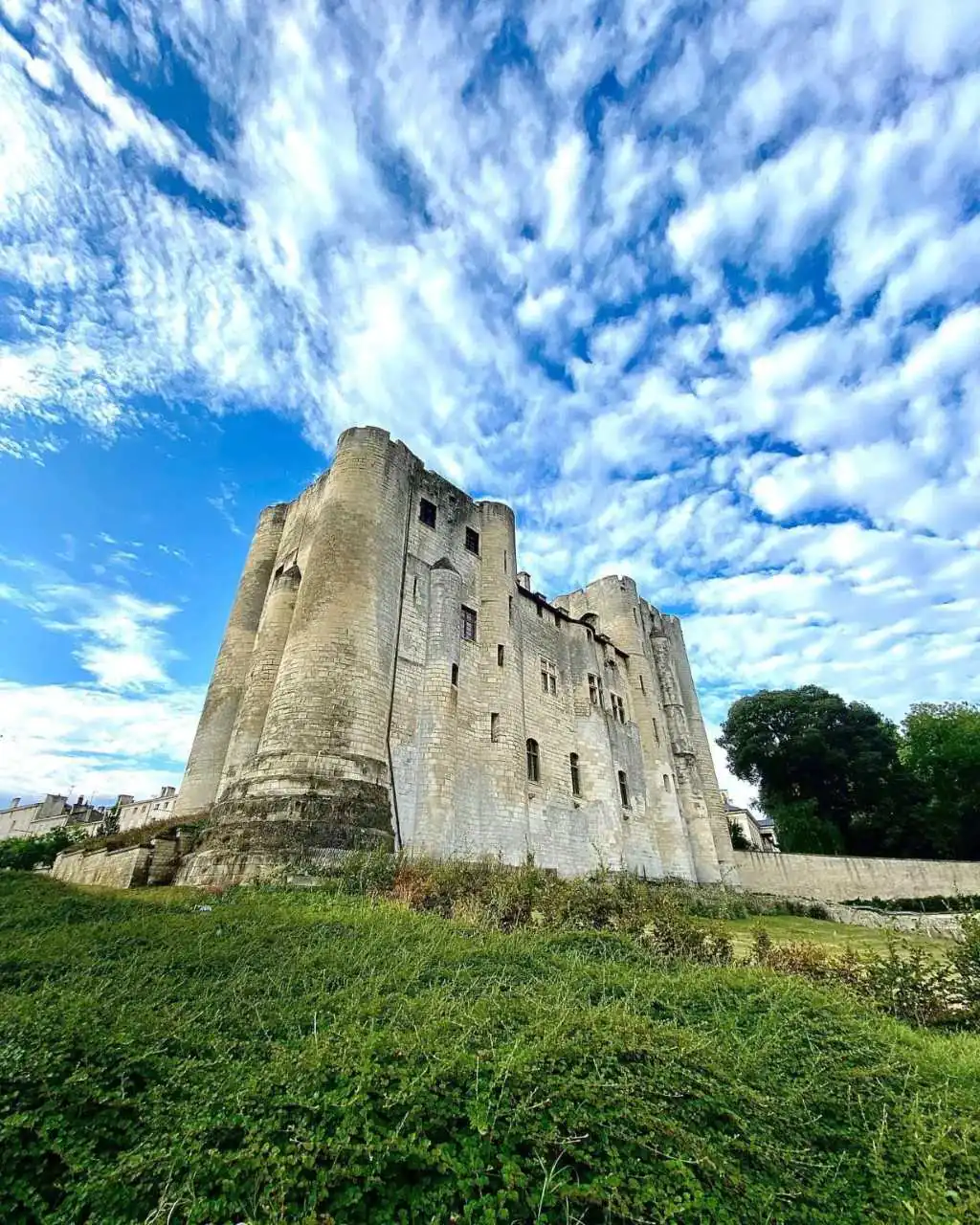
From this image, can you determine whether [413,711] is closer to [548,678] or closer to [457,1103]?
[548,678]

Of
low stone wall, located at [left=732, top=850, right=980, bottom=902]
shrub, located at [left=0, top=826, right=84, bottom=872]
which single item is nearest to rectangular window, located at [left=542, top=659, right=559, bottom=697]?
low stone wall, located at [left=732, top=850, right=980, bottom=902]

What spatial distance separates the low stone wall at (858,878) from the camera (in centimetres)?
2486

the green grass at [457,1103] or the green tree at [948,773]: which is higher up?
the green tree at [948,773]

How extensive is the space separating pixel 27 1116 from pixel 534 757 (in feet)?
64.1

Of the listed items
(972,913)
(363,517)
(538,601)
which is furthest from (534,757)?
(972,913)

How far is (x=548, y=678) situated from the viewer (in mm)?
24234

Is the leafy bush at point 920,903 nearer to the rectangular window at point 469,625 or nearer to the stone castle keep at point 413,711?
the stone castle keep at point 413,711

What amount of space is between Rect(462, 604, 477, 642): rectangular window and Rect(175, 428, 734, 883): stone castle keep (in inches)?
2.1

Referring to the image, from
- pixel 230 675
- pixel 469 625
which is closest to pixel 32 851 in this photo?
pixel 230 675

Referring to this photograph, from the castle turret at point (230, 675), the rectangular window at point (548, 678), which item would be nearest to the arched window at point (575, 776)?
the rectangular window at point (548, 678)

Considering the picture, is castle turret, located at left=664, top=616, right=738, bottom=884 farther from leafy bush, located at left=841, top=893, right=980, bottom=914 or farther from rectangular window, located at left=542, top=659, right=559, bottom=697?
rectangular window, located at left=542, top=659, right=559, bottom=697

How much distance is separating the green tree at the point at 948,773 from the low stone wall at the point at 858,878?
14.3 feet

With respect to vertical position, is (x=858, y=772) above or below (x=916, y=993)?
above

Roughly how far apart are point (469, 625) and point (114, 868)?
12603mm
